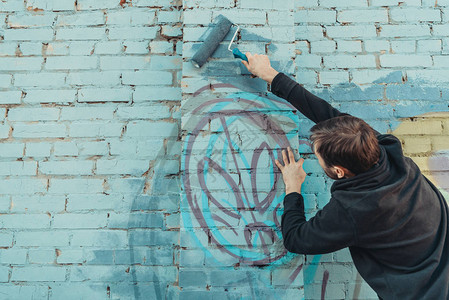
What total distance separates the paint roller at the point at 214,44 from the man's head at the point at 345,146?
1.74 feet

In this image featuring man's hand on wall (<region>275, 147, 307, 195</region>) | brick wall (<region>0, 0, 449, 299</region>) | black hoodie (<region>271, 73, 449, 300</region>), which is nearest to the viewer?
black hoodie (<region>271, 73, 449, 300</region>)

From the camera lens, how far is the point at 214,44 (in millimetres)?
1610

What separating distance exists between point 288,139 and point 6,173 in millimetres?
1460

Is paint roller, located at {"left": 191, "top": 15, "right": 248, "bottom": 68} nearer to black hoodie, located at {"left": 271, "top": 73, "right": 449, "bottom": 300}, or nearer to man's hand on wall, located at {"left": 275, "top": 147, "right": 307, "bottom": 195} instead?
man's hand on wall, located at {"left": 275, "top": 147, "right": 307, "bottom": 195}

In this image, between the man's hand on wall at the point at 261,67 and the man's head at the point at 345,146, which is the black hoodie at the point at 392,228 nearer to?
the man's head at the point at 345,146

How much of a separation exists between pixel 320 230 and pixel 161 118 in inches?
39.9

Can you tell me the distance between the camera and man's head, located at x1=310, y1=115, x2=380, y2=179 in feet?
4.09

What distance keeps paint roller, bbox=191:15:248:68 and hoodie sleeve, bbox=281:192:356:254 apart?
2.40ft

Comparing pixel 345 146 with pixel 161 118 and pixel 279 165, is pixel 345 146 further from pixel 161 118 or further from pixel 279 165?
pixel 161 118

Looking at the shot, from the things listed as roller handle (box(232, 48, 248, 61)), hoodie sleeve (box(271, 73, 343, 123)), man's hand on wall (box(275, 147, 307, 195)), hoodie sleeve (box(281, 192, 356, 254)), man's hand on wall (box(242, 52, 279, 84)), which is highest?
roller handle (box(232, 48, 248, 61))

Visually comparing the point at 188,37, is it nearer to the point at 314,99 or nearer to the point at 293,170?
the point at 314,99

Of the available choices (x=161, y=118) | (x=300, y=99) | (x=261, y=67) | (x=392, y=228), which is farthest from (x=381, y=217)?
(x=161, y=118)

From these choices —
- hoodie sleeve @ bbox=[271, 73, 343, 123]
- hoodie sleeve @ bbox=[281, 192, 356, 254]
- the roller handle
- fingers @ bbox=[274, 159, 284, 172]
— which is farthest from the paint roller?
hoodie sleeve @ bbox=[281, 192, 356, 254]

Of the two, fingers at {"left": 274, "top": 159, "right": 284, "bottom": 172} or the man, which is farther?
fingers at {"left": 274, "top": 159, "right": 284, "bottom": 172}
